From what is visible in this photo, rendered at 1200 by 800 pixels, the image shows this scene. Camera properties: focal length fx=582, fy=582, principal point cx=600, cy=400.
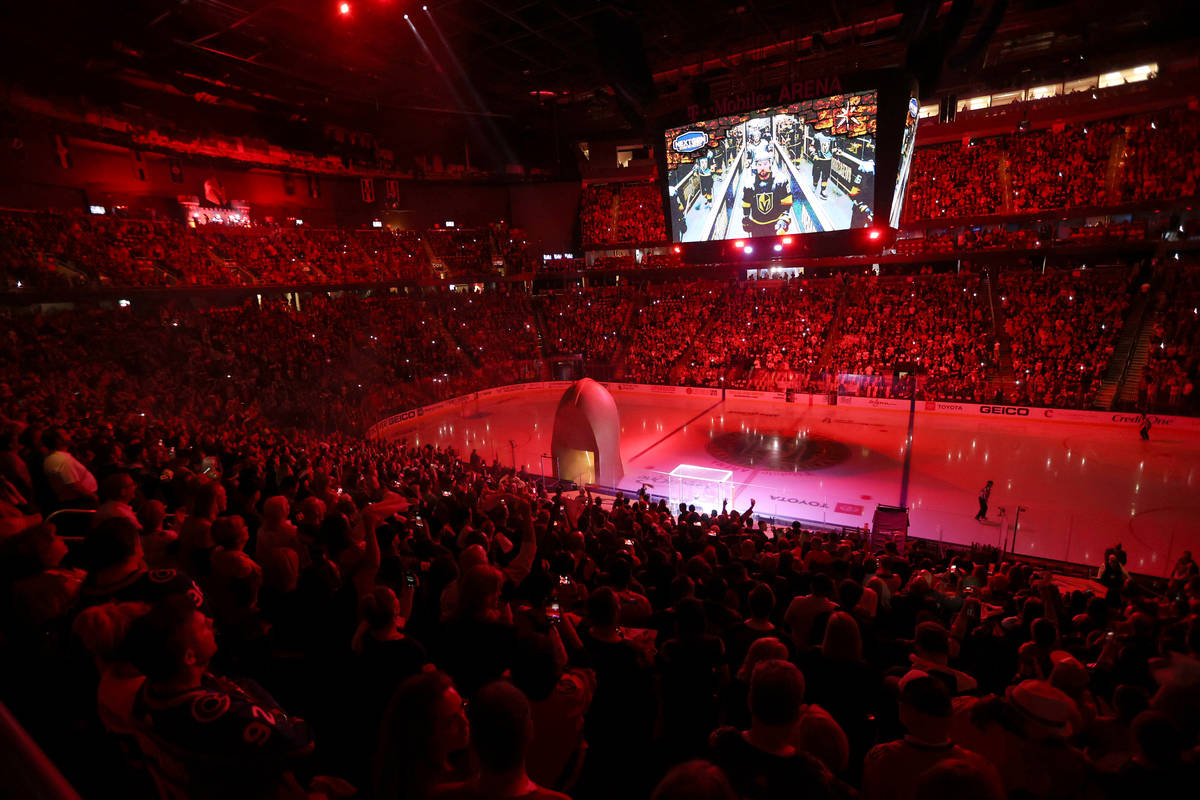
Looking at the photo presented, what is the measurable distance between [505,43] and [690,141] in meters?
11.5

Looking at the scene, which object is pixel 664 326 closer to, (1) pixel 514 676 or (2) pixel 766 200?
(2) pixel 766 200

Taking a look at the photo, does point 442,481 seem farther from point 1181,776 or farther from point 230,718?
point 1181,776

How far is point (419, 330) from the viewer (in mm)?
32156

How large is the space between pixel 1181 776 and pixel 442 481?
11279 mm

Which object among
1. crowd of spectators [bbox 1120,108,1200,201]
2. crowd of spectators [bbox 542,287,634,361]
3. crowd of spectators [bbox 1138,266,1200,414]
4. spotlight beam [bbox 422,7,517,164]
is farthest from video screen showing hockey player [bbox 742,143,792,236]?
crowd of spectators [bbox 1120,108,1200,201]

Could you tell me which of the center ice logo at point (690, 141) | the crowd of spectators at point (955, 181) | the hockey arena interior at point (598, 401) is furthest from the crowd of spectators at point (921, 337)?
the center ice logo at point (690, 141)

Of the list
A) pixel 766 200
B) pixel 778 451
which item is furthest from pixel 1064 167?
pixel 778 451

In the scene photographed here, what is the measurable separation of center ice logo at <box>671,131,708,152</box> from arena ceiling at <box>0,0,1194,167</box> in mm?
5406

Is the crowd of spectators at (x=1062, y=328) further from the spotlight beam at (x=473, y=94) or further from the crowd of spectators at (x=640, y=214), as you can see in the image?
the spotlight beam at (x=473, y=94)

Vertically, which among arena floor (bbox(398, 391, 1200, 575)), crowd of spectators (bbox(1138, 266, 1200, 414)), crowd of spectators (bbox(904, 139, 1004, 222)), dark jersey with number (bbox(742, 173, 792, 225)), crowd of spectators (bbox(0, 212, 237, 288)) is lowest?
arena floor (bbox(398, 391, 1200, 575))

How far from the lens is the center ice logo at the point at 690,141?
1735 cm

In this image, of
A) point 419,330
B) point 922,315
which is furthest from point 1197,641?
point 419,330

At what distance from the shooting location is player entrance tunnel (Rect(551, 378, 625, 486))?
17.0m

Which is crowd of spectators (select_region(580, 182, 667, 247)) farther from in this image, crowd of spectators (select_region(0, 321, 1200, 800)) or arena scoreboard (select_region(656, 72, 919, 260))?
crowd of spectators (select_region(0, 321, 1200, 800))
